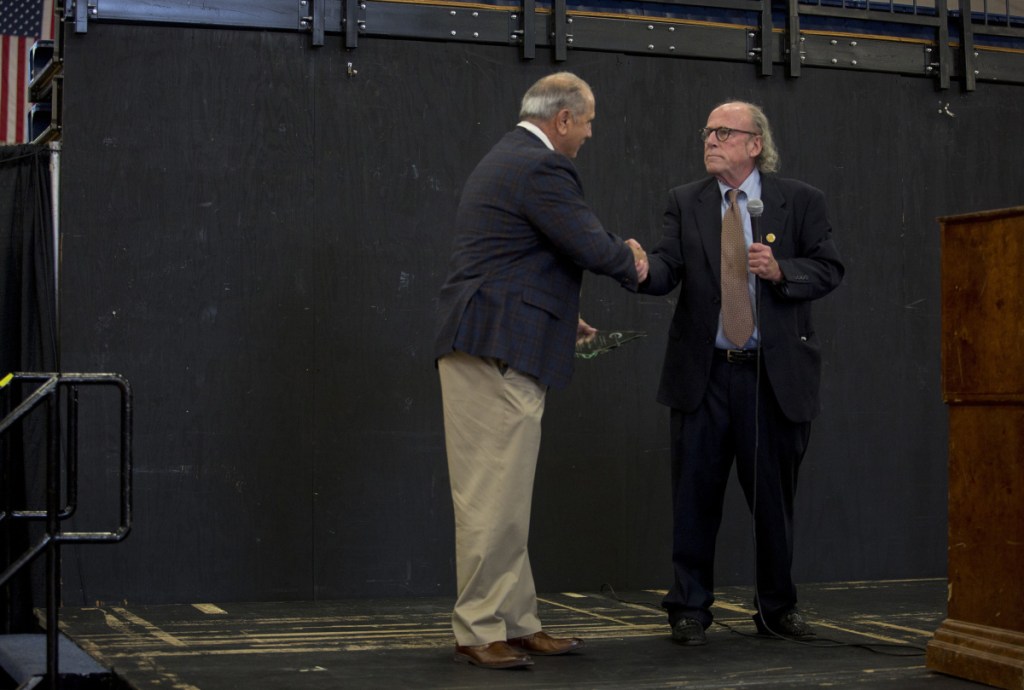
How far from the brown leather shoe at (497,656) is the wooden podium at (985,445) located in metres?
1.13

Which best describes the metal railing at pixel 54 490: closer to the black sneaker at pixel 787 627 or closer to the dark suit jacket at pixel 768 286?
the dark suit jacket at pixel 768 286

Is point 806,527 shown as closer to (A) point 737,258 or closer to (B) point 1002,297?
(A) point 737,258

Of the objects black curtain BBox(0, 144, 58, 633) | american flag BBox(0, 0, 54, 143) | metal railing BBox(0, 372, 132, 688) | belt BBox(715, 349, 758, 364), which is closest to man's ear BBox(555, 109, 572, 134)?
belt BBox(715, 349, 758, 364)

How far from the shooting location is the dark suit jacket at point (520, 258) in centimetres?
385

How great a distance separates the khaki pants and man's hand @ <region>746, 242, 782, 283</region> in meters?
0.82

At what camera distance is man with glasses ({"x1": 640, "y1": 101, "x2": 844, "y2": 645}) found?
4336mm

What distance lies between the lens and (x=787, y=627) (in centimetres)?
436

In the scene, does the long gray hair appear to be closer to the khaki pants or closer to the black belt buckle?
the khaki pants

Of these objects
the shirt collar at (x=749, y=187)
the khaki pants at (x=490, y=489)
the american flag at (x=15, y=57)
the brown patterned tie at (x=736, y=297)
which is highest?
the american flag at (x=15, y=57)

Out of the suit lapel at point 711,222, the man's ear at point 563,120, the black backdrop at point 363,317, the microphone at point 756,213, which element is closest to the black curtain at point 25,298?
the black backdrop at point 363,317

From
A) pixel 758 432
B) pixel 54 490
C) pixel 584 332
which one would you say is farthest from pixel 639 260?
pixel 54 490

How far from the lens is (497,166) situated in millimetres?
3924

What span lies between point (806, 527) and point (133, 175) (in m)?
3.21

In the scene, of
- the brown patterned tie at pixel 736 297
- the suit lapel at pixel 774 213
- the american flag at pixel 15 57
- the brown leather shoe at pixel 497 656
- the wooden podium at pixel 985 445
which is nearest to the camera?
the wooden podium at pixel 985 445
